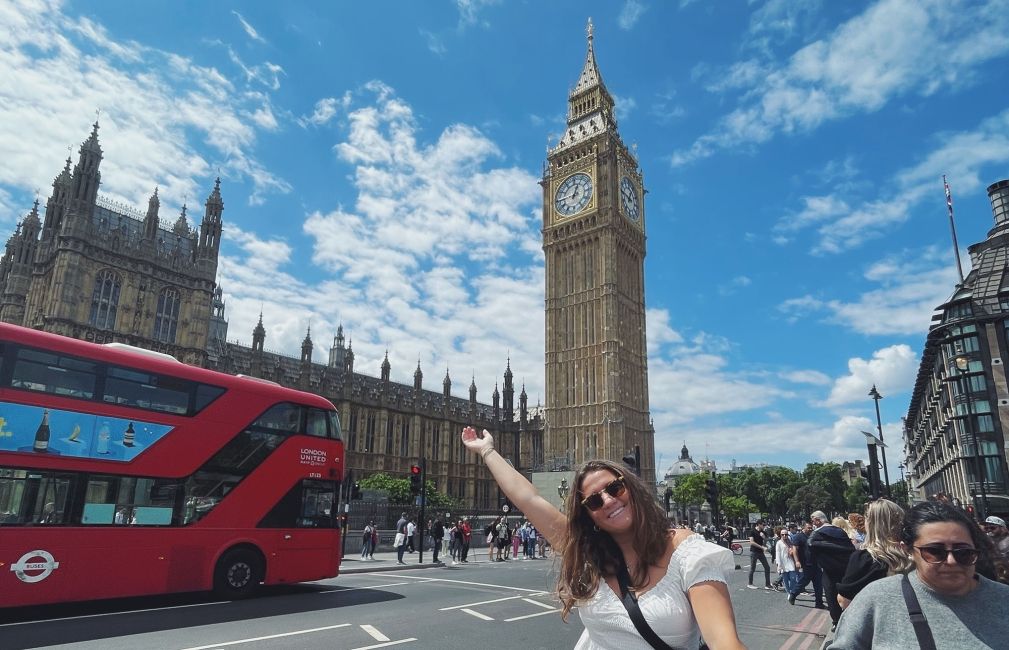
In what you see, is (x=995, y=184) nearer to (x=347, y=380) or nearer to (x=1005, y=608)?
(x=347, y=380)

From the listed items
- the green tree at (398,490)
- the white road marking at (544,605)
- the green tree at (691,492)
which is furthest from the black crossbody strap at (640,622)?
the green tree at (691,492)

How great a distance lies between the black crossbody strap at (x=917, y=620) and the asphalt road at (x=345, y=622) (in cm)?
651

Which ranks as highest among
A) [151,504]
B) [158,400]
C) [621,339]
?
[621,339]

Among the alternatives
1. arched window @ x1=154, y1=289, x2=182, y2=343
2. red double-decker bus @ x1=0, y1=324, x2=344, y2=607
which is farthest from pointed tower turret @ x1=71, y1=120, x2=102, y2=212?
red double-decker bus @ x1=0, y1=324, x2=344, y2=607

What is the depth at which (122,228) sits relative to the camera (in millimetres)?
42031

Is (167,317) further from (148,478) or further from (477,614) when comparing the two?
(477,614)

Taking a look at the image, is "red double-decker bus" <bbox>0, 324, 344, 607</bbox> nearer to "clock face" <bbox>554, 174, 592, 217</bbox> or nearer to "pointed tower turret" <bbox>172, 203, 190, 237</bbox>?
"pointed tower turret" <bbox>172, 203, 190, 237</bbox>

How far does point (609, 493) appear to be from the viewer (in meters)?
2.41

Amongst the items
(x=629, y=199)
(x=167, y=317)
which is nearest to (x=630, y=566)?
(x=167, y=317)

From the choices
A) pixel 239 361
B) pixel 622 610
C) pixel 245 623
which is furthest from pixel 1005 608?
pixel 239 361

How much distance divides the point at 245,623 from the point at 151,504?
2984 mm

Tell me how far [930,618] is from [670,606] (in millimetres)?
1030

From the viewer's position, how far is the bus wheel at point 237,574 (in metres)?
11.2

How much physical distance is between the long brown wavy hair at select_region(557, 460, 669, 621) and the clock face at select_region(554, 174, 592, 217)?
6022 cm
